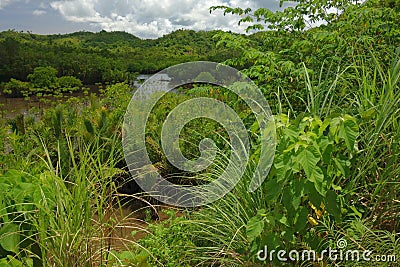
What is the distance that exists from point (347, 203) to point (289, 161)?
0.47m

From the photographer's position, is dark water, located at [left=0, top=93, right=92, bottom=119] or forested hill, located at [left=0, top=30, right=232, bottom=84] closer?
dark water, located at [left=0, top=93, right=92, bottom=119]

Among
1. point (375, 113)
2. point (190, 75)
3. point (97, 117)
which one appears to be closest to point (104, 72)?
point (97, 117)

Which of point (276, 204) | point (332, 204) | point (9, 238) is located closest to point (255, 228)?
point (276, 204)

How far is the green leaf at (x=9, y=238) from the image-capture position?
1379 millimetres

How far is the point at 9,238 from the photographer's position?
1.40m

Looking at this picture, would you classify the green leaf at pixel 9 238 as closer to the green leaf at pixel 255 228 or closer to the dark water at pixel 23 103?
the green leaf at pixel 255 228

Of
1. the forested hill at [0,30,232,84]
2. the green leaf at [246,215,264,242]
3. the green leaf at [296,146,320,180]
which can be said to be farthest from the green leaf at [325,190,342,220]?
the forested hill at [0,30,232,84]

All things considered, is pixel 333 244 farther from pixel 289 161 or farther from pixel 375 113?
pixel 375 113

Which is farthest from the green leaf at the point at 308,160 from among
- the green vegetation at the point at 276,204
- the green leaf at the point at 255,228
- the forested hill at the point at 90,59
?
the forested hill at the point at 90,59

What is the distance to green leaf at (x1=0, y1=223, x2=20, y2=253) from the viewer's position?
4.52ft

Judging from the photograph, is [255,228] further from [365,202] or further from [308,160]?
[365,202]

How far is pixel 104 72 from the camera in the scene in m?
15.2

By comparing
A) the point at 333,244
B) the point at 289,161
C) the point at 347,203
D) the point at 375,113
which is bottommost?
the point at 333,244

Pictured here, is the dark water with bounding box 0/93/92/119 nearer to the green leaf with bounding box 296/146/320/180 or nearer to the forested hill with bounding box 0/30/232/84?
the forested hill with bounding box 0/30/232/84
